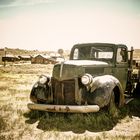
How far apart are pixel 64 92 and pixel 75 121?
0.78 metres

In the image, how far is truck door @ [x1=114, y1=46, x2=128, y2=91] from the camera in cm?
749

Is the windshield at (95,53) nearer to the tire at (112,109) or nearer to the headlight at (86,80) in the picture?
the tire at (112,109)

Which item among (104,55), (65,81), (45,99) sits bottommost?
(45,99)

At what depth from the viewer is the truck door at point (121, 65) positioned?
749cm

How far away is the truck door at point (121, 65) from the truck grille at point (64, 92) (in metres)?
1.75

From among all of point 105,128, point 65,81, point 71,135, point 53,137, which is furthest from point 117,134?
point 65,81

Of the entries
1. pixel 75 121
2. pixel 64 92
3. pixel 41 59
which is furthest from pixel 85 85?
pixel 41 59

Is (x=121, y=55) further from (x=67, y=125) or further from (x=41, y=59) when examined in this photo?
(x=41, y=59)

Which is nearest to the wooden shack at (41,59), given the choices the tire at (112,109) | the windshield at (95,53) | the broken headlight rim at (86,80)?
the windshield at (95,53)

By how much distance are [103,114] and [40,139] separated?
78.7 inches

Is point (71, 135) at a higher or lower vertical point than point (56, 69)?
lower

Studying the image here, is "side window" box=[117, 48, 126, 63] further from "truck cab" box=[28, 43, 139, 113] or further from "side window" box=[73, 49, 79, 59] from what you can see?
"side window" box=[73, 49, 79, 59]

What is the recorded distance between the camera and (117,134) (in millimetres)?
Answer: 5438

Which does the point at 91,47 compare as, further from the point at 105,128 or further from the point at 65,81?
the point at 105,128
